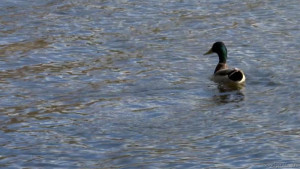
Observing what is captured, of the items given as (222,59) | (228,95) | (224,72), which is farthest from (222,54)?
(228,95)

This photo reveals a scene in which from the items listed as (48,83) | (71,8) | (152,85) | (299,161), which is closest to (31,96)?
(48,83)

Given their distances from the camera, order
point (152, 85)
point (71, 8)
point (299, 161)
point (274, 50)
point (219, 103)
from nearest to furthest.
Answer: point (299, 161) < point (219, 103) < point (152, 85) < point (274, 50) < point (71, 8)

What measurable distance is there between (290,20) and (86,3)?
17.9ft

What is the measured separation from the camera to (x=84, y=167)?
12.8 m

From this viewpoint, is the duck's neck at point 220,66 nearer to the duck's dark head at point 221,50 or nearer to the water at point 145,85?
the duck's dark head at point 221,50

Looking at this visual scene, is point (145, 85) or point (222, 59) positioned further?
point (222, 59)

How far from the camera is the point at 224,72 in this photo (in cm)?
1833

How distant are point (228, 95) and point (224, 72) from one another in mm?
1088

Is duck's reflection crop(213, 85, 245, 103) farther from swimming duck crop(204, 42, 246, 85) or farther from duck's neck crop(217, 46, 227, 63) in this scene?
duck's neck crop(217, 46, 227, 63)

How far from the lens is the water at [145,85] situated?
13411 millimetres

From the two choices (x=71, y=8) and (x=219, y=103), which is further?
(x=71, y=8)

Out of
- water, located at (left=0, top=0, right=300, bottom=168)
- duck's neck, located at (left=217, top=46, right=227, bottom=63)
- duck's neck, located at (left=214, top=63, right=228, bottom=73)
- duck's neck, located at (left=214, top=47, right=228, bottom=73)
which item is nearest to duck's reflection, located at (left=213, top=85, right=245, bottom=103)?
water, located at (left=0, top=0, right=300, bottom=168)

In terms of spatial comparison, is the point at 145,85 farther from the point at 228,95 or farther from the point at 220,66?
the point at 220,66

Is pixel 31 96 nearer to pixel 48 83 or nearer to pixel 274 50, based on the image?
pixel 48 83
